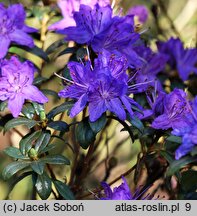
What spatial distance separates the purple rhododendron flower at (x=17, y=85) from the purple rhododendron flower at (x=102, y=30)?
0.18 meters

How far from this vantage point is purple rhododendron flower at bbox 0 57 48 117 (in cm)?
164

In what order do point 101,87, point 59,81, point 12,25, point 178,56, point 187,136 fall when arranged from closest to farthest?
point 187,136
point 101,87
point 12,25
point 178,56
point 59,81

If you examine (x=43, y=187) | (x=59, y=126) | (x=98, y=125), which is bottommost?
(x=43, y=187)

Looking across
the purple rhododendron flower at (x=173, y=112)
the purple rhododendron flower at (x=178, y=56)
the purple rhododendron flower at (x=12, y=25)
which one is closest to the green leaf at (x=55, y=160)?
the purple rhododendron flower at (x=173, y=112)

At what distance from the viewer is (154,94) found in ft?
5.70

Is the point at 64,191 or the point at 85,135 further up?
the point at 85,135

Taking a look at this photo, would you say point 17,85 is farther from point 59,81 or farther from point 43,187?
point 59,81

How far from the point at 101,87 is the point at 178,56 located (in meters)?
0.71

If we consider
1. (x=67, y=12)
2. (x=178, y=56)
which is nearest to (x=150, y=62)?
(x=178, y=56)

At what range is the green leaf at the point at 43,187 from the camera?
1535 millimetres

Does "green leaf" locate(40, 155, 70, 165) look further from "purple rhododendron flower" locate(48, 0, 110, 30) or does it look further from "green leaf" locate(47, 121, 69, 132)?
"purple rhododendron flower" locate(48, 0, 110, 30)

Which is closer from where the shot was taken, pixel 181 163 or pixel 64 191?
pixel 181 163

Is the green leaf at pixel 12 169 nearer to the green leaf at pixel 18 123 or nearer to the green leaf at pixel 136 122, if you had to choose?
the green leaf at pixel 18 123

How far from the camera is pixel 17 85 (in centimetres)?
168
